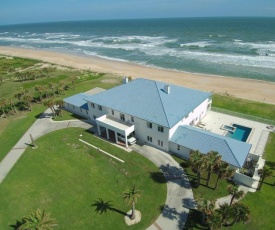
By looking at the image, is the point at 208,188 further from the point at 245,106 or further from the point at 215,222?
the point at 245,106

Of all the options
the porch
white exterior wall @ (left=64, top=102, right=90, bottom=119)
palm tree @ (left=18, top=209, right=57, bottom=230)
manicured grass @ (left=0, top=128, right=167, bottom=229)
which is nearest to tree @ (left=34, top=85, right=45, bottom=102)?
white exterior wall @ (left=64, top=102, right=90, bottom=119)

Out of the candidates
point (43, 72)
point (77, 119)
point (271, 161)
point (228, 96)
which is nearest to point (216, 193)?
point (271, 161)

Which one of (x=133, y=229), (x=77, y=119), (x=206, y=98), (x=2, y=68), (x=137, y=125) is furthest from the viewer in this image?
(x=2, y=68)

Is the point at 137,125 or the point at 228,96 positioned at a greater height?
the point at 137,125

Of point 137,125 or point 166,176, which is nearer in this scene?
point 166,176

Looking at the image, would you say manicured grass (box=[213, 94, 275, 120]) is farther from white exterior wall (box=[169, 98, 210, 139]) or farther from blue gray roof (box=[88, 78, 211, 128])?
blue gray roof (box=[88, 78, 211, 128])

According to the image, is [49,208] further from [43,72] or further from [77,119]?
[43,72]

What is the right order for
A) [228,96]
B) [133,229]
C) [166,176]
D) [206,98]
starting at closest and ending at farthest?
[133,229] < [166,176] < [206,98] < [228,96]
